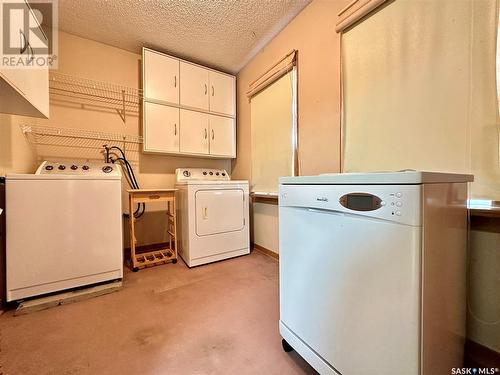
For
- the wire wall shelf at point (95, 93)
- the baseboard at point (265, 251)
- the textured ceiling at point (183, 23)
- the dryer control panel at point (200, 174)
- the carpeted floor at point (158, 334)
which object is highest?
the textured ceiling at point (183, 23)

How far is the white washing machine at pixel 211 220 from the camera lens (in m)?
2.16

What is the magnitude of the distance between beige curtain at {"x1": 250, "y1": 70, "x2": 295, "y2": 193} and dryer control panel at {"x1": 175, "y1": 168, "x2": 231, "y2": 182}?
518 mm

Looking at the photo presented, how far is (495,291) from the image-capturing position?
949 mm

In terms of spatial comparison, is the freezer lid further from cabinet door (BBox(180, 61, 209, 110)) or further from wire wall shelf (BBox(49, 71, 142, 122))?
wire wall shelf (BBox(49, 71, 142, 122))

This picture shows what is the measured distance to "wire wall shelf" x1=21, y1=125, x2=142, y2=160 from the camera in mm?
2072

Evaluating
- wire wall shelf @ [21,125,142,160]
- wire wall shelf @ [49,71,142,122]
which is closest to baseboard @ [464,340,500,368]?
wire wall shelf @ [21,125,142,160]

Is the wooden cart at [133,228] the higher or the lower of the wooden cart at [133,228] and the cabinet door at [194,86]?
the lower

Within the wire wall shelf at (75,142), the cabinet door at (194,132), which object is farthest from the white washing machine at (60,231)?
the cabinet door at (194,132)

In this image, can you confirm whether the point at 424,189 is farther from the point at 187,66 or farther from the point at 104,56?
the point at 104,56

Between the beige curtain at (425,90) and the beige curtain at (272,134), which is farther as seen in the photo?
the beige curtain at (272,134)

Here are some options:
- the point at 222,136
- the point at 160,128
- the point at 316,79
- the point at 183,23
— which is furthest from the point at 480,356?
the point at 183,23

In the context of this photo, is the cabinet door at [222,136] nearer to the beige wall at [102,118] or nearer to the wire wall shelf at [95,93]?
the beige wall at [102,118]

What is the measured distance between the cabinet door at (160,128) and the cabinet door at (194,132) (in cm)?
8

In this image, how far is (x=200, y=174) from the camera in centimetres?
279
